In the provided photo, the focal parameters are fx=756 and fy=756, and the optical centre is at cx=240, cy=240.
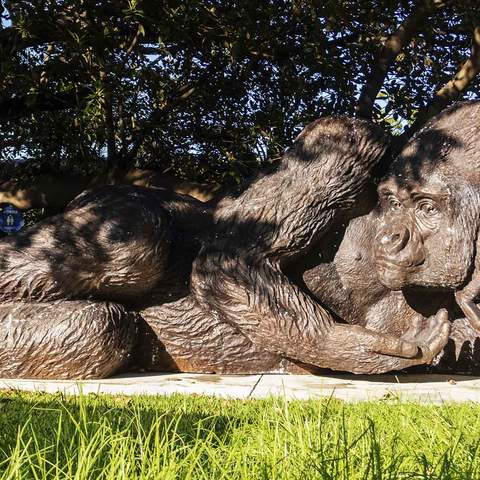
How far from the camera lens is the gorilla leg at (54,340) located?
4961 mm

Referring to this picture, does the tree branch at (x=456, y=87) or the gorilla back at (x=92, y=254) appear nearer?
the gorilla back at (x=92, y=254)

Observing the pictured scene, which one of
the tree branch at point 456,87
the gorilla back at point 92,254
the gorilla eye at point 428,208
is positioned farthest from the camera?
the tree branch at point 456,87

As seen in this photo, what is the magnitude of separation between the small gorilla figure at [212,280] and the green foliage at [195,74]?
1.66m

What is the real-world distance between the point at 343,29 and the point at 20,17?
11.6ft

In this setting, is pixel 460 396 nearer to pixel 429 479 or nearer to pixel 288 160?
pixel 288 160

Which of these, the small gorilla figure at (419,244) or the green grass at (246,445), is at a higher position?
the small gorilla figure at (419,244)

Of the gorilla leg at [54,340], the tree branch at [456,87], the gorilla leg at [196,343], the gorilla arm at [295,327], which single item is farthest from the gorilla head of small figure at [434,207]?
the gorilla leg at [54,340]

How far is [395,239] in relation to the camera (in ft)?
17.5

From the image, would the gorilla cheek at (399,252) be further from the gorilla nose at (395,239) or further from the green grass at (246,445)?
the green grass at (246,445)

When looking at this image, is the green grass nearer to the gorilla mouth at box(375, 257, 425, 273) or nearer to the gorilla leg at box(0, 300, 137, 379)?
the gorilla leg at box(0, 300, 137, 379)

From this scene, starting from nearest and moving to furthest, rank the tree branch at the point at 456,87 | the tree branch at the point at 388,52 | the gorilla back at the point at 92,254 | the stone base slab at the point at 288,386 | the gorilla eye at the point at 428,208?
the stone base slab at the point at 288,386
the gorilla back at the point at 92,254
the gorilla eye at the point at 428,208
the tree branch at the point at 456,87
the tree branch at the point at 388,52

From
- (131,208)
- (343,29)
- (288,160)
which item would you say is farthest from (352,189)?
(343,29)

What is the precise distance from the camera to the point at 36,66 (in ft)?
23.9

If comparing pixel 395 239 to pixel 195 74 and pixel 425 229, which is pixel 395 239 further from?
pixel 195 74
